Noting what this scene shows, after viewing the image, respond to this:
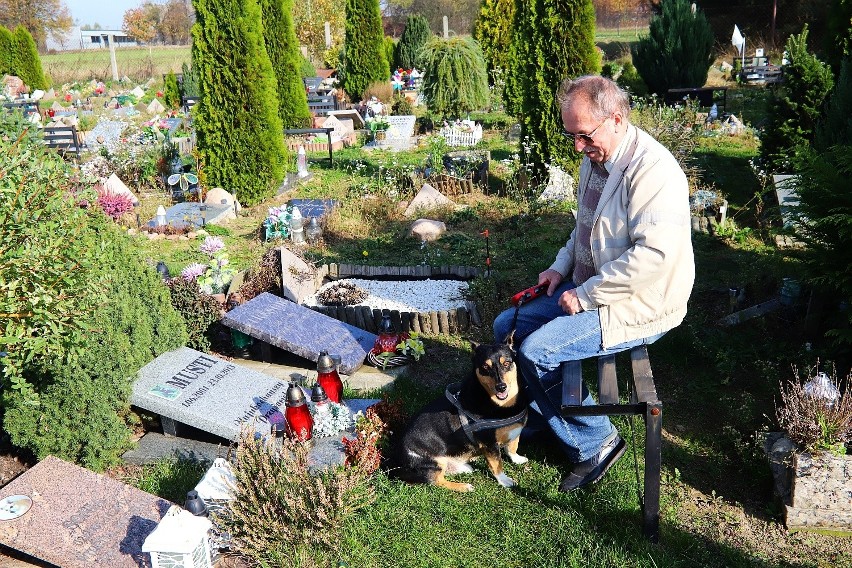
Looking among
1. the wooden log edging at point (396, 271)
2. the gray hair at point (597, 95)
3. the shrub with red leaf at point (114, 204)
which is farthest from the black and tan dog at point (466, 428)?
the shrub with red leaf at point (114, 204)

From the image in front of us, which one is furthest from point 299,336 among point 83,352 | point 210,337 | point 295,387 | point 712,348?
point 712,348

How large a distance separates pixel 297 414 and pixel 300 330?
1.37 meters

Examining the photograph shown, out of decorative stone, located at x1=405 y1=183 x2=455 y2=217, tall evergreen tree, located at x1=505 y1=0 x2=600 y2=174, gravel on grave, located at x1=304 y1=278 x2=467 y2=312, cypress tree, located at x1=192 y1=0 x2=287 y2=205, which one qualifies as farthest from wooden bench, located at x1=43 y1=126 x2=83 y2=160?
gravel on grave, located at x1=304 y1=278 x2=467 y2=312

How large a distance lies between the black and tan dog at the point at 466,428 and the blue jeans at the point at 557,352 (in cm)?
11

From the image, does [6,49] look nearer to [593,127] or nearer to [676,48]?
[676,48]

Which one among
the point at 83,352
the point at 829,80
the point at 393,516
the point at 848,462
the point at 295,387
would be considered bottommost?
the point at 393,516

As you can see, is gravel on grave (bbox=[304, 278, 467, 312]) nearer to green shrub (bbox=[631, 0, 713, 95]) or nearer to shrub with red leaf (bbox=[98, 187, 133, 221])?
shrub with red leaf (bbox=[98, 187, 133, 221])

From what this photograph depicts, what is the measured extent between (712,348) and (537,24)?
5.68 meters

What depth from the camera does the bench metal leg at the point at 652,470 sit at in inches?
123

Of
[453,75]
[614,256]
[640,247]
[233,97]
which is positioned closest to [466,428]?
[614,256]

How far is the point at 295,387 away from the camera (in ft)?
12.9

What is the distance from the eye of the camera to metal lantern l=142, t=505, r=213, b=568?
9.61ft

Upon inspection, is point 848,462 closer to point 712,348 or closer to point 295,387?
point 712,348

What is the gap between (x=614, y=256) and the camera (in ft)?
11.6
